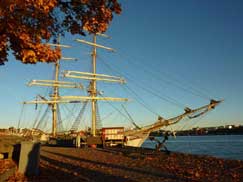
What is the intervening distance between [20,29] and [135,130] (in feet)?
152

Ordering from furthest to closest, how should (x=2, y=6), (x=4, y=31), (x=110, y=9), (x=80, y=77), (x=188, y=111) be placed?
(x=80, y=77) → (x=188, y=111) → (x=110, y=9) → (x=4, y=31) → (x=2, y=6)

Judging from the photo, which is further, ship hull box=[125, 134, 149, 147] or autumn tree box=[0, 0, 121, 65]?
ship hull box=[125, 134, 149, 147]

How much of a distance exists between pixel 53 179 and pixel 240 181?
6205mm

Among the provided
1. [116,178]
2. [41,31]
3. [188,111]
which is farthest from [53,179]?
[188,111]

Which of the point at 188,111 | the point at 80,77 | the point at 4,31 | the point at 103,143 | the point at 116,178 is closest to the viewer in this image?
the point at 4,31

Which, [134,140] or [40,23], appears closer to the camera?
[40,23]

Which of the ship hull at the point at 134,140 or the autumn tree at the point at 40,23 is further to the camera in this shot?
the ship hull at the point at 134,140

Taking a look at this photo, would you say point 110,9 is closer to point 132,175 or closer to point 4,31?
point 4,31

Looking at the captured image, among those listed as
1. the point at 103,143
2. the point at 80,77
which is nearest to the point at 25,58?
the point at 103,143

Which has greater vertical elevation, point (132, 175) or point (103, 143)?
point (103, 143)

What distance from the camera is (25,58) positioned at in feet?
31.8

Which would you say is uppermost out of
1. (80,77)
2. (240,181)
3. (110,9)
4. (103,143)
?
(80,77)

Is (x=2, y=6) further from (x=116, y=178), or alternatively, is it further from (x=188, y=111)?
(x=188, y=111)

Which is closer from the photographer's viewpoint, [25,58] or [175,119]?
[25,58]
